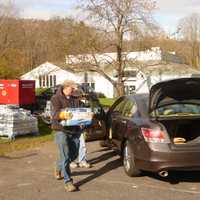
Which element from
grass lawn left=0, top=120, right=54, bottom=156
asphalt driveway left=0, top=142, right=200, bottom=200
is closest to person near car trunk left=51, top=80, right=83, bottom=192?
asphalt driveway left=0, top=142, right=200, bottom=200

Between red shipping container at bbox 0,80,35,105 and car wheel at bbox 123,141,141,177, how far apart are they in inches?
701

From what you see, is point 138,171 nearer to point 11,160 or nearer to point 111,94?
point 11,160

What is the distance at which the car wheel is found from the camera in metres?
8.07

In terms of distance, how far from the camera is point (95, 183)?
25.8 feet

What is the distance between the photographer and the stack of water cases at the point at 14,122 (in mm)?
13789

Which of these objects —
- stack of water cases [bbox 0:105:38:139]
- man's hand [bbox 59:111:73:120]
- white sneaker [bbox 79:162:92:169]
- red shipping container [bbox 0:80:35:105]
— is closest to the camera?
man's hand [bbox 59:111:73:120]

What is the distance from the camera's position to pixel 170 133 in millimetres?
7652

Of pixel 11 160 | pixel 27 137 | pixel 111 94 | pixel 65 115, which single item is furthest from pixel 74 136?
pixel 111 94

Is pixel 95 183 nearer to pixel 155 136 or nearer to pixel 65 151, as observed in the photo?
pixel 65 151

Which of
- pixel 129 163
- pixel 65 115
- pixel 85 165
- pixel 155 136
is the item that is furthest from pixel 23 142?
pixel 155 136

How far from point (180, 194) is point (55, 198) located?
72.3 inches

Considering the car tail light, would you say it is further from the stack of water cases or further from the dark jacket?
the stack of water cases

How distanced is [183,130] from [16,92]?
18.8m

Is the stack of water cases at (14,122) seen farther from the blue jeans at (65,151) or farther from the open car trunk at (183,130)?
the open car trunk at (183,130)
